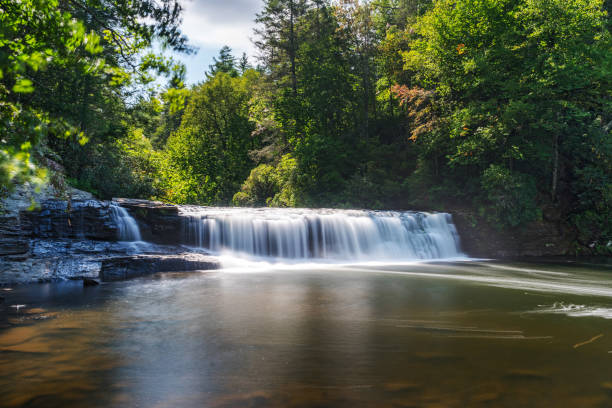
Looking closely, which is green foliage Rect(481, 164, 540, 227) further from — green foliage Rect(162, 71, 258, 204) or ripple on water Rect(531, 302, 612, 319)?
green foliage Rect(162, 71, 258, 204)

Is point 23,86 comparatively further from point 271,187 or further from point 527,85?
point 271,187

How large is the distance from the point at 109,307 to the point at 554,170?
1855cm

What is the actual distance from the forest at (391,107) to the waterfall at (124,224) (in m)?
1.82

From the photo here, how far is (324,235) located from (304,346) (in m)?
10.3

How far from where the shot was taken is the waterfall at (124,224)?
1178 centimetres

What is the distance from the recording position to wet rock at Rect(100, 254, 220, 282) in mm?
9648

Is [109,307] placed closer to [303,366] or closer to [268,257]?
[303,366]

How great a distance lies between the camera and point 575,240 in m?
16.6

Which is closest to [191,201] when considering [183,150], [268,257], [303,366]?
[183,150]

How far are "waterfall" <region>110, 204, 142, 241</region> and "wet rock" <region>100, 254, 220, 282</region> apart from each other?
1.93 m

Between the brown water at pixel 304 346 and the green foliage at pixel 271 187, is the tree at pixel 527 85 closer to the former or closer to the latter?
the brown water at pixel 304 346

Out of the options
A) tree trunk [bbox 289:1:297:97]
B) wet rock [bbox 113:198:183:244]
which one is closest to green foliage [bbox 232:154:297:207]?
tree trunk [bbox 289:1:297:97]

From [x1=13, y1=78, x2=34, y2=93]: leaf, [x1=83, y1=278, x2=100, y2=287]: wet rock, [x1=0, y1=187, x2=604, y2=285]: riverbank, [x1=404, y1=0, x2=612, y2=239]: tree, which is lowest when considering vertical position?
[x1=83, y1=278, x2=100, y2=287]: wet rock

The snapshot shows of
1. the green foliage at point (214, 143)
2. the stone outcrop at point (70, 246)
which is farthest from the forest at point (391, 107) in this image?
the green foliage at point (214, 143)
